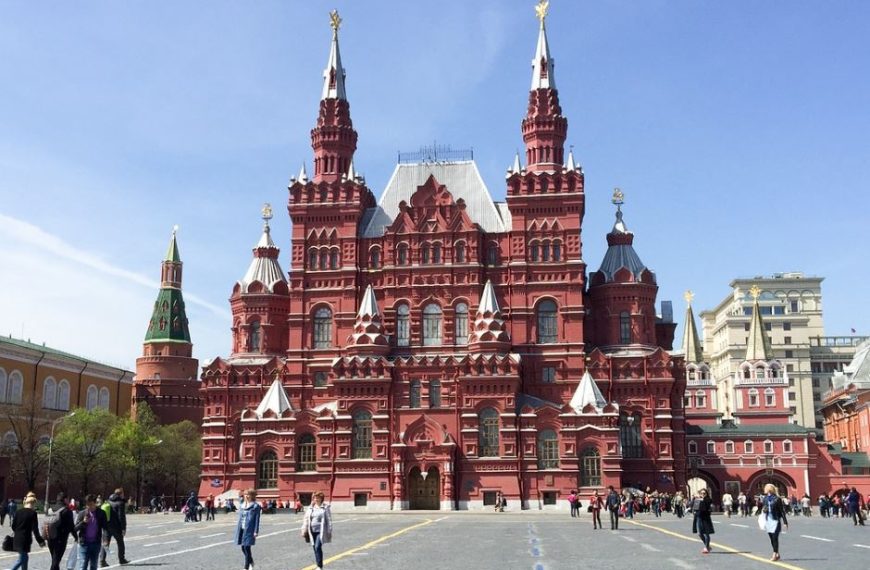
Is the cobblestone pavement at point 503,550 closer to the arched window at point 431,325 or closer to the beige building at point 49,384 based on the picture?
the arched window at point 431,325

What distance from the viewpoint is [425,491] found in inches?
2825

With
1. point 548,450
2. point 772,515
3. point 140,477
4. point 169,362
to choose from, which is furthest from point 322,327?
point 772,515

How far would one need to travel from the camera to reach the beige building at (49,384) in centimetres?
8281

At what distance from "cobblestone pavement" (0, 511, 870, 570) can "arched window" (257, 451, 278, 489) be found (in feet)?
109

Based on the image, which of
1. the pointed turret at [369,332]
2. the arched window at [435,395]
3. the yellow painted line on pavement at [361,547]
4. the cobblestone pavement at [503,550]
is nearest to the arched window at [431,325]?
the pointed turret at [369,332]

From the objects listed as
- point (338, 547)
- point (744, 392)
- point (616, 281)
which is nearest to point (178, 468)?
point (616, 281)

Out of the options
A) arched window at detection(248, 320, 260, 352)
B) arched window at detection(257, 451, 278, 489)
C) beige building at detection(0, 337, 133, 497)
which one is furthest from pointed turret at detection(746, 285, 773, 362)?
beige building at detection(0, 337, 133, 497)

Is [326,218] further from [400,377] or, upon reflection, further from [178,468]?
[178,468]

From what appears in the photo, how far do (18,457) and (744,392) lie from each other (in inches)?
3021

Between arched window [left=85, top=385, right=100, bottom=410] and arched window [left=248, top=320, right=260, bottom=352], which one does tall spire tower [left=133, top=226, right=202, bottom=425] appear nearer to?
arched window [left=85, top=385, right=100, bottom=410]

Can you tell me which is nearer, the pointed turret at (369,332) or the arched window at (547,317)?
the pointed turret at (369,332)

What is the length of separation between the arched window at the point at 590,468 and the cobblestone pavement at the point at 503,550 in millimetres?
29141

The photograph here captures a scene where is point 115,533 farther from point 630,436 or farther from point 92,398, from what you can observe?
point 92,398

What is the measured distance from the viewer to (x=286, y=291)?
83.2 meters
